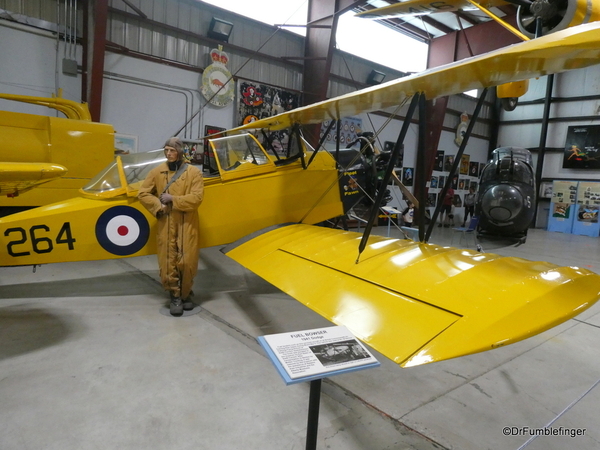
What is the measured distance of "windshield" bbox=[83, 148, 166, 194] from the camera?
3.91 metres

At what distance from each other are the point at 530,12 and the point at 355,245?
569 centimetres

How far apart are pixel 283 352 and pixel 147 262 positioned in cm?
529

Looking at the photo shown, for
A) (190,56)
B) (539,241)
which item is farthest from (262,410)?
(539,241)

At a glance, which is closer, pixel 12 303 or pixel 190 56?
pixel 12 303

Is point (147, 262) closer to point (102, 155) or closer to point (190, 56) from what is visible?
point (102, 155)

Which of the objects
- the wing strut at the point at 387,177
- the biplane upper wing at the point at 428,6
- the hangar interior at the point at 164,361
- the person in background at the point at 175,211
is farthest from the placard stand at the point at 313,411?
the biplane upper wing at the point at 428,6

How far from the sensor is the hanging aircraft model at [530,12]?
528cm

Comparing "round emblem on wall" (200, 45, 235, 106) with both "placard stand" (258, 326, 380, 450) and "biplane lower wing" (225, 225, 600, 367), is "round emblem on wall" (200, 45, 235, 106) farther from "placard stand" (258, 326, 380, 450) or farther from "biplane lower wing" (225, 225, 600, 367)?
"placard stand" (258, 326, 380, 450)

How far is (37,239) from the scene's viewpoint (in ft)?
11.6

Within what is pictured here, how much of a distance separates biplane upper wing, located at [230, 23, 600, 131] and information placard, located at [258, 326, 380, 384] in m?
1.75

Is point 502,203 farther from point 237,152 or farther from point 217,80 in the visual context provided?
point 217,80

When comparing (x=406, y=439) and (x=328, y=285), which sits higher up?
(x=328, y=285)

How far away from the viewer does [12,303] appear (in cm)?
392

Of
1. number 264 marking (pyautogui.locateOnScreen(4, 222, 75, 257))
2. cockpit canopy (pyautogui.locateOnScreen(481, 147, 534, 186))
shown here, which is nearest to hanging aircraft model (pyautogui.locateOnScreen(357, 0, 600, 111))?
cockpit canopy (pyautogui.locateOnScreen(481, 147, 534, 186))
